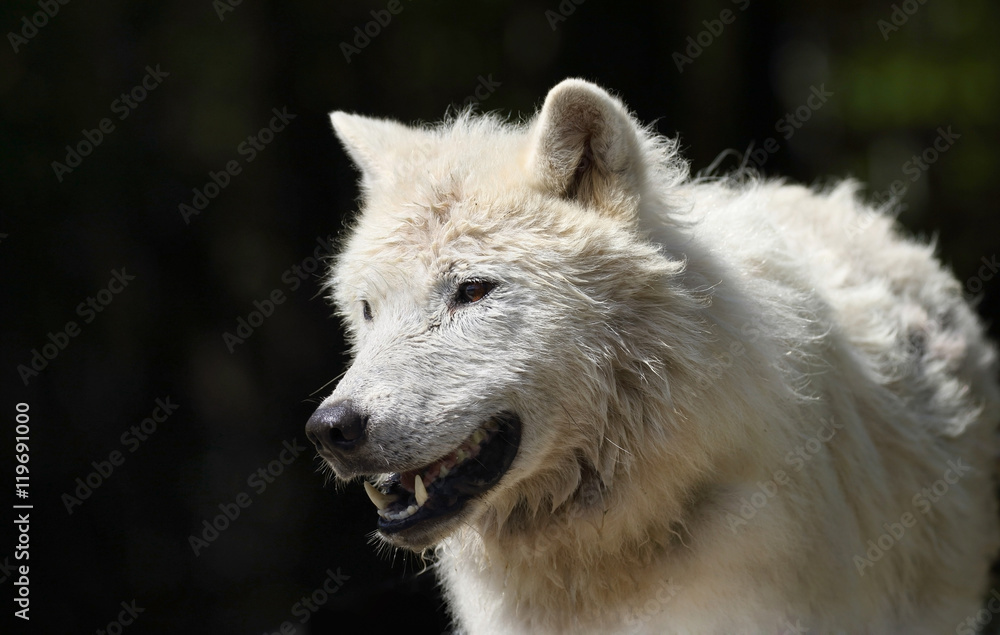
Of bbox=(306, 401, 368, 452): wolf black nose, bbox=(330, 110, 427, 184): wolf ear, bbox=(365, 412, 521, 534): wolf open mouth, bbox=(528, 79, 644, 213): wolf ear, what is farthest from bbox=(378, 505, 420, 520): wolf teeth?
bbox=(330, 110, 427, 184): wolf ear

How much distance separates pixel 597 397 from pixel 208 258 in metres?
4.53

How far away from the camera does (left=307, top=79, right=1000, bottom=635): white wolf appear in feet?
10.1

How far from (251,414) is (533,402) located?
14.8 ft

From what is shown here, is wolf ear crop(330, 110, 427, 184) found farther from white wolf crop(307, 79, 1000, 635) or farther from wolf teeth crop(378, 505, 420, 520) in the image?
wolf teeth crop(378, 505, 420, 520)

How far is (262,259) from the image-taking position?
700 centimetres

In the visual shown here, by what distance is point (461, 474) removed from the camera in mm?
3127

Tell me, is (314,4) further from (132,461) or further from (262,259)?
(132,461)

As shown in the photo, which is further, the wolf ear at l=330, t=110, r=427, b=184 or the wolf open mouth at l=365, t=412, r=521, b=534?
the wolf ear at l=330, t=110, r=427, b=184

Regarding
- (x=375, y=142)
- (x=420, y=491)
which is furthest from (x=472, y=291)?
(x=375, y=142)

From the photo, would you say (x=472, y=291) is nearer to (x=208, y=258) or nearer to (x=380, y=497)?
(x=380, y=497)

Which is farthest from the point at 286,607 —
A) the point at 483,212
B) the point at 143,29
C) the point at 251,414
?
the point at 483,212

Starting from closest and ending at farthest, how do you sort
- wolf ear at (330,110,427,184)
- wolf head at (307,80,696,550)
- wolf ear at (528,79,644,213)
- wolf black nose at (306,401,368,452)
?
wolf black nose at (306,401,368,452) < wolf head at (307,80,696,550) < wolf ear at (528,79,644,213) < wolf ear at (330,110,427,184)

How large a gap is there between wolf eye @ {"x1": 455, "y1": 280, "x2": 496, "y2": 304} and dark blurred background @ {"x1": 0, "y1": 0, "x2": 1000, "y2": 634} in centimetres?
260

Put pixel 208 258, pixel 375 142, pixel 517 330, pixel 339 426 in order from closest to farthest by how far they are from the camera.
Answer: pixel 339 426, pixel 517 330, pixel 375 142, pixel 208 258
